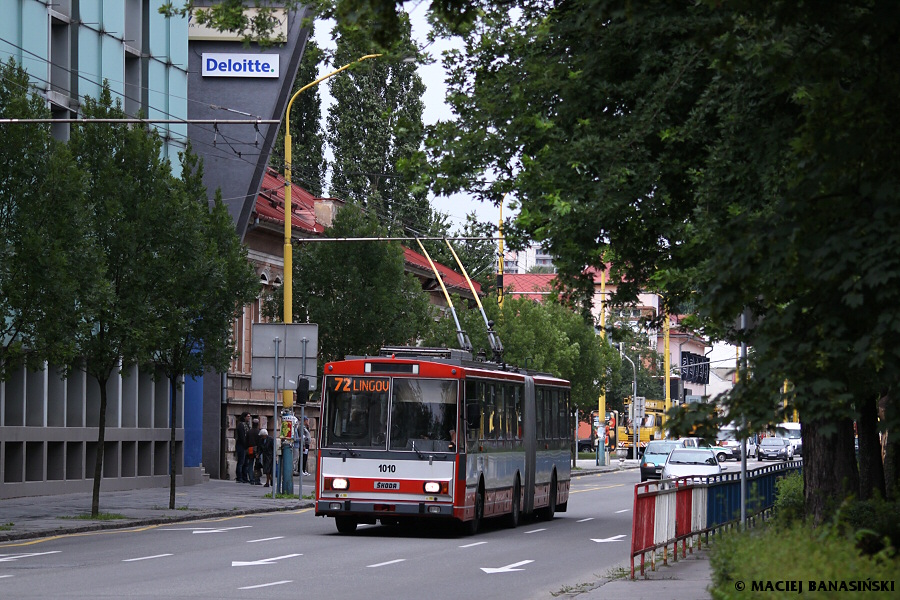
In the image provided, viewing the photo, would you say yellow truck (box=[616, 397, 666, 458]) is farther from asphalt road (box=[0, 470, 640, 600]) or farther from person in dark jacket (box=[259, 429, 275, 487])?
asphalt road (box=[0, 470, 640, 600])

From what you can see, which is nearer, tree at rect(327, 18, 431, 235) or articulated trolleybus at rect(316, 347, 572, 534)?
articulated trolleybus at rect(316, 347, 572, 534)

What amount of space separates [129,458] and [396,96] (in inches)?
1486

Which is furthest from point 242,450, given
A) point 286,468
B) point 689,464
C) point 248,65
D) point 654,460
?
point 654,460

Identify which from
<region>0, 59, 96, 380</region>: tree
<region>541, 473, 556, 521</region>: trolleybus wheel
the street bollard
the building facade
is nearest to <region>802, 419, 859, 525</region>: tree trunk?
<region>0, 59, 96, 380</region>: tree

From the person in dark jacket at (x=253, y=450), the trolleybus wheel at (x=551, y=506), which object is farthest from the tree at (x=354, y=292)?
the trolleybus wheel at (x=551, y=506)

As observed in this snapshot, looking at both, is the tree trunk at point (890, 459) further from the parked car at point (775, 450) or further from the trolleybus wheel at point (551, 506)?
the parked car at point (775, 450)

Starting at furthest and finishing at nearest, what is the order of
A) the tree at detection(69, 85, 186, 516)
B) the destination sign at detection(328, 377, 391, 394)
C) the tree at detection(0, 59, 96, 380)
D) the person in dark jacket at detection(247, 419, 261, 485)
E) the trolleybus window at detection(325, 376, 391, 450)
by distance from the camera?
the person in dark jacket at detection(247, 419, 261, 485) < the tree at detection(69, 85, 186, 516) < the destination sign at detection(328, 377, 391, 394) < the trolleybus window at detection(325, 376, 391, 450) < the tree at detection(0, 59, 96, 380)

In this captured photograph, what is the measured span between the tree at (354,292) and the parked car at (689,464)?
8.57 metres

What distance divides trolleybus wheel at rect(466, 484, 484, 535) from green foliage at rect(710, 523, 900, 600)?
1460 cm

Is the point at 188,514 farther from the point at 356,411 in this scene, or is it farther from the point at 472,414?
the point at 472,414

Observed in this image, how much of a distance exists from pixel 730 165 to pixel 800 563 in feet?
23.5

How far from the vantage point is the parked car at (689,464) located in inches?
1636

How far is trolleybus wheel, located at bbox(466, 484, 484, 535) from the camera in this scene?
2530cm

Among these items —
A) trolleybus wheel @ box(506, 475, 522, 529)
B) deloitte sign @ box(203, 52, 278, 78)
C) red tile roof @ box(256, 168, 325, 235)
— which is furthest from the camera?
red tile roof @ box(256, 168, 325, 235)
